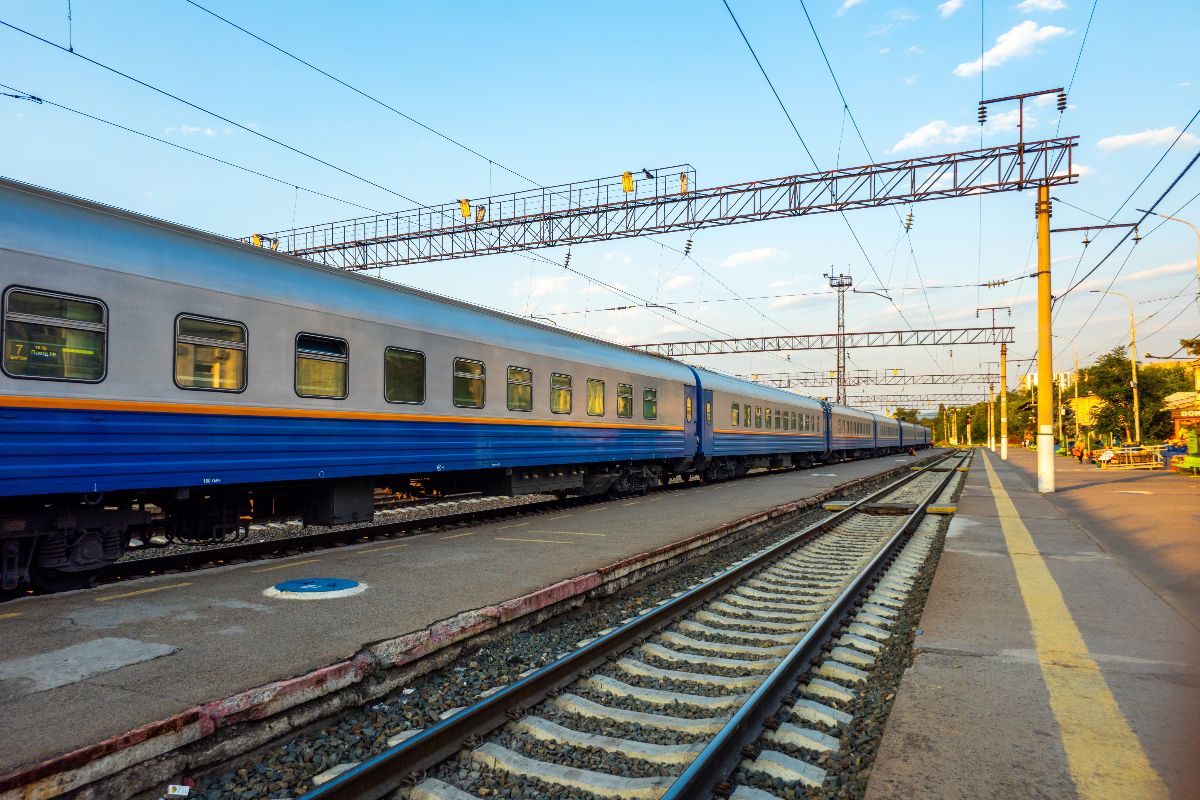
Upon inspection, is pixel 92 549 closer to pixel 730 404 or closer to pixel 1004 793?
pixel 1004 793

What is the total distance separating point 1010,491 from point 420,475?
57.4ft

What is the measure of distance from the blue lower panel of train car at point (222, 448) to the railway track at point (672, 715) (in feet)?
14.2

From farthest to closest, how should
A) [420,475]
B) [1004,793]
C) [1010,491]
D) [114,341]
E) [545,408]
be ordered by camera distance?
[1010,491], [545,408], [420,475], [114,341], [1004,793]

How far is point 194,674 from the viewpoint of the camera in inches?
175

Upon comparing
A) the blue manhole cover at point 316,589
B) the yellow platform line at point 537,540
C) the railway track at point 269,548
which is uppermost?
the blue manhole cover at point 316,589

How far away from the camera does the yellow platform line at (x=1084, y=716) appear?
3527 millimetres

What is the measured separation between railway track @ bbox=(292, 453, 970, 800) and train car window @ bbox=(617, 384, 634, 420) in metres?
8.71

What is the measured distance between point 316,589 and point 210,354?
274 cm

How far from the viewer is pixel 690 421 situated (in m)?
20.1

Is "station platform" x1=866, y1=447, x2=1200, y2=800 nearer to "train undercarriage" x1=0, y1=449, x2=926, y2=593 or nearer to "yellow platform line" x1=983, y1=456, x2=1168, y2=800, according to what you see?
"yellow platform line" x1=983, y1=456, x2=1168, y2=800

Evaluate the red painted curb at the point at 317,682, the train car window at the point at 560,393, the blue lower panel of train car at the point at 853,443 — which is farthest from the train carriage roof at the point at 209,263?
the blue lower panel of train car at the point at 853,443

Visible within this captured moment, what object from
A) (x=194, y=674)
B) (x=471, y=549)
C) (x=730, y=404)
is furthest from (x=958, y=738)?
(x=730, y=404)

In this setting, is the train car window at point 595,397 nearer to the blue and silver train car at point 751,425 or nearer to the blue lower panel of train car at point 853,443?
the blue and silver train car at point 751,425

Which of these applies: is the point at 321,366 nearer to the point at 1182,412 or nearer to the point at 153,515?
the point at 153,515
